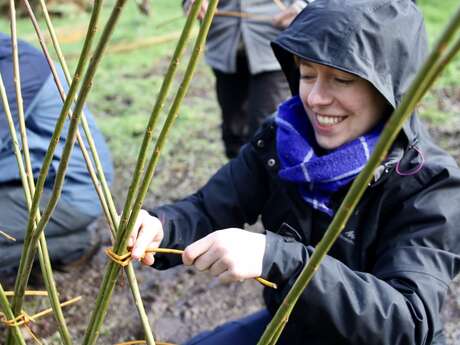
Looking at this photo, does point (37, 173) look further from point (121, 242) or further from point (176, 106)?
point (176, 106)

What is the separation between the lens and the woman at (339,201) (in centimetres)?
124

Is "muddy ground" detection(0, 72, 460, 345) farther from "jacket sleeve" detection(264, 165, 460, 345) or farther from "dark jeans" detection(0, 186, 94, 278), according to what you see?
"jacket sleeve" detection(264, 165, 460, 345)

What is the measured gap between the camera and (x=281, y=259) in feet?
3.97

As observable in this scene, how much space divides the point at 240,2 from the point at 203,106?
1937 millimetres

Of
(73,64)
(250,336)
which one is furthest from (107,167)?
(73,64)

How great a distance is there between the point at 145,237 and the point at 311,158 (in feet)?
1.63

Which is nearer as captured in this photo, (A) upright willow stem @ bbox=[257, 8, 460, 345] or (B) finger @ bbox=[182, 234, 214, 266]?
(A) upright willow stem @ bbox=[257, 8, 460, 345]

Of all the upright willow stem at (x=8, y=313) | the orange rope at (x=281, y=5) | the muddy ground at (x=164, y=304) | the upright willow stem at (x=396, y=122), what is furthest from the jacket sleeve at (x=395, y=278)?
the orange rope at (x=281, y=5)

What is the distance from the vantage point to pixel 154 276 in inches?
104

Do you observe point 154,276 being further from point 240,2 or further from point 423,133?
point 423,133

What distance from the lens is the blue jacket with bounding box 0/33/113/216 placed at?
2316mm

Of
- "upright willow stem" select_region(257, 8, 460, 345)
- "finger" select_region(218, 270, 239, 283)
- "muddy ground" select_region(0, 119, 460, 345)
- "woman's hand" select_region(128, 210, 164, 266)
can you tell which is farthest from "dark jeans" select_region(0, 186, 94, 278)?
"upright willow stem" select_region(257, 8, 460, 345)

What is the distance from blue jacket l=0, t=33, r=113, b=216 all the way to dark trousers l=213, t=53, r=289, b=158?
1.94ft

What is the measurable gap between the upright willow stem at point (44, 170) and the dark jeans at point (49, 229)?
1.23m
